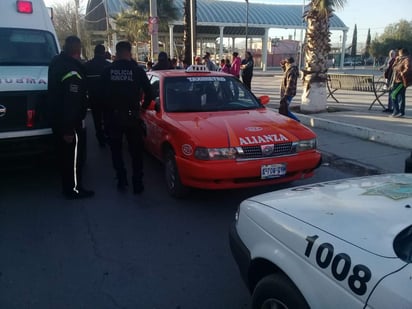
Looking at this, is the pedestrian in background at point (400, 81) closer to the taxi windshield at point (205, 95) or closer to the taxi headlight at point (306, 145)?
the taxi windshield at point (205, 95)

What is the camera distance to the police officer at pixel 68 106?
4516 millimetres

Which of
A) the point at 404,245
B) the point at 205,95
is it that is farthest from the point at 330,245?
the point at 205,95

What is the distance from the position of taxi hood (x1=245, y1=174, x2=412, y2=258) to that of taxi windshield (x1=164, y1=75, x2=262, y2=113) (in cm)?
309

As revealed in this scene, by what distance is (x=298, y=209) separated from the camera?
208 centimetres

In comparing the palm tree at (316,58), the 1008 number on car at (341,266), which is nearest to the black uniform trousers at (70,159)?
the 1008 number on car at (341,266)

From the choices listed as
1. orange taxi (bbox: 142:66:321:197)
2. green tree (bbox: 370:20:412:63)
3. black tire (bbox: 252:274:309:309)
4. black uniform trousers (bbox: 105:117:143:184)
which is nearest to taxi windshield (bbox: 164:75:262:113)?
orange taxi (bbox: 142:66:321:197)

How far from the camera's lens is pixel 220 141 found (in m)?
4.26

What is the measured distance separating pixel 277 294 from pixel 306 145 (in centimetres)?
292

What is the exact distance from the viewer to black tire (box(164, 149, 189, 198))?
468cm

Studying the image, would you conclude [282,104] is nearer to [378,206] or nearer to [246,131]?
[246,131]

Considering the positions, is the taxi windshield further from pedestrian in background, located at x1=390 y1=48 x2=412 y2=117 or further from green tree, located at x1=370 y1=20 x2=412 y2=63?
green tree, located at x1=370 y1=20 x2=412 y2=63

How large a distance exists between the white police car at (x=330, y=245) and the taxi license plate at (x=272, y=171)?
1.72 metres

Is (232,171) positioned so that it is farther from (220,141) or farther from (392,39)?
(392,39)

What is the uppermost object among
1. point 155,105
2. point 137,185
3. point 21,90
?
point 21,90
